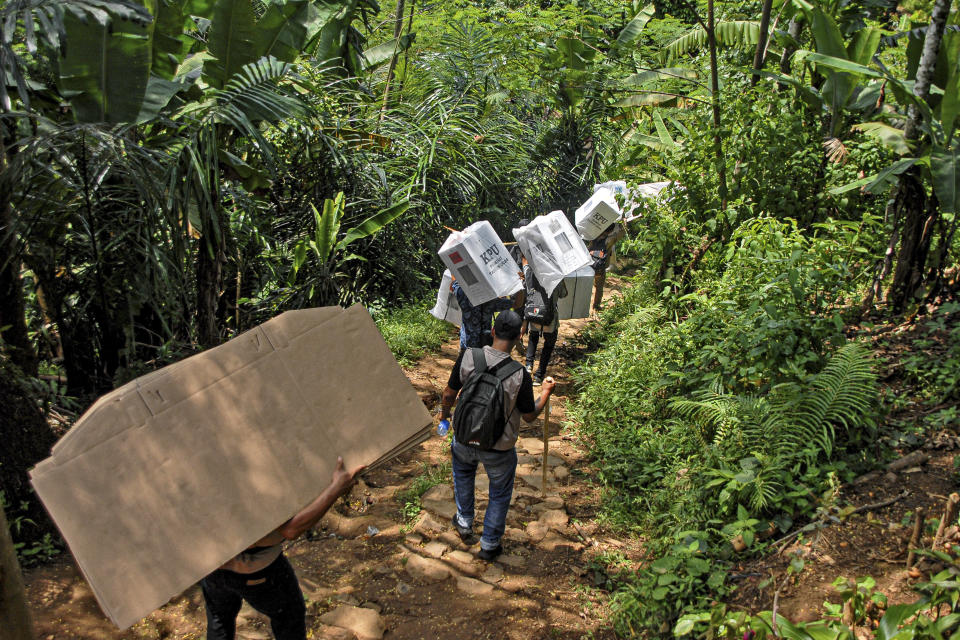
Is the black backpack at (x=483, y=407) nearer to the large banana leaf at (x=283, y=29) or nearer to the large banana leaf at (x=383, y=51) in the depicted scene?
the large banana leaf at (x=283, y=29)

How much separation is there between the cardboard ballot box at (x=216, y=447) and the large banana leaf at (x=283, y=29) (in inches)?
168

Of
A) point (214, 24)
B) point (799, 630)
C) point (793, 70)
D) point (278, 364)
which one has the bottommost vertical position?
point (799, 630)

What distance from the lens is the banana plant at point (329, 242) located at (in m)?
6.49

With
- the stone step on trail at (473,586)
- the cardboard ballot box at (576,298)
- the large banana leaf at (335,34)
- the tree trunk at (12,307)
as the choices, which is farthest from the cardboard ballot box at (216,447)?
the large banana leaf at (335,34)

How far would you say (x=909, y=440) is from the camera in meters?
4.05

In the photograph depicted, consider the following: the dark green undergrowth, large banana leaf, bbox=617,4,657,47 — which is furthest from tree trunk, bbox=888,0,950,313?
large banana leaf, bbox=617,4,657,47

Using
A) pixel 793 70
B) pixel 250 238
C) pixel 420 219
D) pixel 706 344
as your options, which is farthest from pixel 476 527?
pixel 793 70

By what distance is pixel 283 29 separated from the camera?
21.7ft

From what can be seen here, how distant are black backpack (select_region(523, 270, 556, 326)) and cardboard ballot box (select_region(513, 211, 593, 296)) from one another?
7 cm

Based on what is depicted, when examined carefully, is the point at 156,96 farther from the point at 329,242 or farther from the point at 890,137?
the point at 890,137

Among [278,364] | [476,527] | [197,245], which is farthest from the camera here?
[197,245]

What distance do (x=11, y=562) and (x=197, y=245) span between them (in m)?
3.52

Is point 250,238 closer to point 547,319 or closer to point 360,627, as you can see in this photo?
point 547,319

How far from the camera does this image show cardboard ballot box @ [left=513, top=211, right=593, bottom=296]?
676 cm
